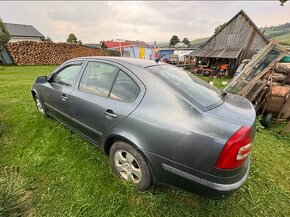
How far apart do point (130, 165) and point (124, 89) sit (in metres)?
0.96

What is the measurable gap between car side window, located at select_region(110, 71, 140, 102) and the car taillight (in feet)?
3.62

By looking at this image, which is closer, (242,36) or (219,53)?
(242,36)

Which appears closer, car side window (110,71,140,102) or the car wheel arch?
the car wheel arch

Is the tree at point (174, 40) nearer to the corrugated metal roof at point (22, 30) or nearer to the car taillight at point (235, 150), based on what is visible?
the corrugated metal roof at point (22, 30)

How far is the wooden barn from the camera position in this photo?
1891 cm

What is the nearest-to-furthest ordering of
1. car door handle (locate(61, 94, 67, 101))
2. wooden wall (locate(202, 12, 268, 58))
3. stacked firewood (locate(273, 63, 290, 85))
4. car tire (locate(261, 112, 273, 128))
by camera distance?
car door handle (locate(61, 94, 67, 101))
car tire (locate(261, 112, 273, 128))
stacked firewood (locate(273, 63, 290, 85))
wooden wall (locate(202, 12, 268, 58))

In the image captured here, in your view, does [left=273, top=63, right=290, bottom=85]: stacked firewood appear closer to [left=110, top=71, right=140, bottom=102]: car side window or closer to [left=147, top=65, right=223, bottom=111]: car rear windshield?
[left=147, top=65, right=223, bottom=111]: car rear windshield

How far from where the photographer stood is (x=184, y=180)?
6.00ft

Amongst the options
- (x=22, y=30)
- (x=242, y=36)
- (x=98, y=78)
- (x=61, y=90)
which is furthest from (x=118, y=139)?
(x=22, y=30)

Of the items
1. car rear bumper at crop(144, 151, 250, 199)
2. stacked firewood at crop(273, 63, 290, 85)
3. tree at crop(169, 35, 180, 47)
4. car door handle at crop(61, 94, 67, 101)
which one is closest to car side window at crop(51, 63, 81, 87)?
car door handle at crop(61, 94, 67, 101)

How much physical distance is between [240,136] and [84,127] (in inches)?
84.0

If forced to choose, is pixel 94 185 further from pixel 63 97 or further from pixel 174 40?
pixel 174 40

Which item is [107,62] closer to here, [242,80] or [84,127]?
[84,127]

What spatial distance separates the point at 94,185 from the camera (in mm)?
2436
